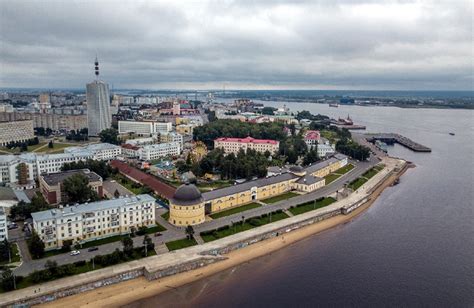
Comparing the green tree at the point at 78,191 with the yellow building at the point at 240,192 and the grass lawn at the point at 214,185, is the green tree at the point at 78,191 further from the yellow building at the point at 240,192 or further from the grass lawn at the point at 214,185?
the grass lawn at the point at 214,185

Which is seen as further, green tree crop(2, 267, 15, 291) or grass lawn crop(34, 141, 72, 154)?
grass lawn crop(34, 141, 72, 154)

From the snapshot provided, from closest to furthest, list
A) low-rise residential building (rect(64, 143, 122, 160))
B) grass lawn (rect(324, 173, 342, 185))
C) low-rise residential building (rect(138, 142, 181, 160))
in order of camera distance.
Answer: grass lawn (rect(324, 173, 342, 185)), low-rise residential building (rect(64, 143, 122, 160)), low-rise residential building (rect(138, 142, 181, 160))

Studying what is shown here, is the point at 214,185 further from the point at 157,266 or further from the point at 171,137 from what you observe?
the point at 171,137

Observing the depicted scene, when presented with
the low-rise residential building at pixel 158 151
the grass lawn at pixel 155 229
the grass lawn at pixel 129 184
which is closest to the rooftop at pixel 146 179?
the grass lawn at pixel 129 184

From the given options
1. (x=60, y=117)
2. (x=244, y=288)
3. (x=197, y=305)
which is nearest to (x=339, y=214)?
(x=244, y=288)

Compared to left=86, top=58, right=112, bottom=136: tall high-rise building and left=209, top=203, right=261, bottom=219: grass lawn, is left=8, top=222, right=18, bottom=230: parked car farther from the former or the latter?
left=86, top=58, right=112, bottom=136: tall high-rise building

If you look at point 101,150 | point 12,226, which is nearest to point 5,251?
point 12,226

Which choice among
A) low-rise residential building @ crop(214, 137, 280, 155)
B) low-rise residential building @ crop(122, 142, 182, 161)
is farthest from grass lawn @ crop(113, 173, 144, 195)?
low-rise residential building @ crop(214, 137, 280, 155)
